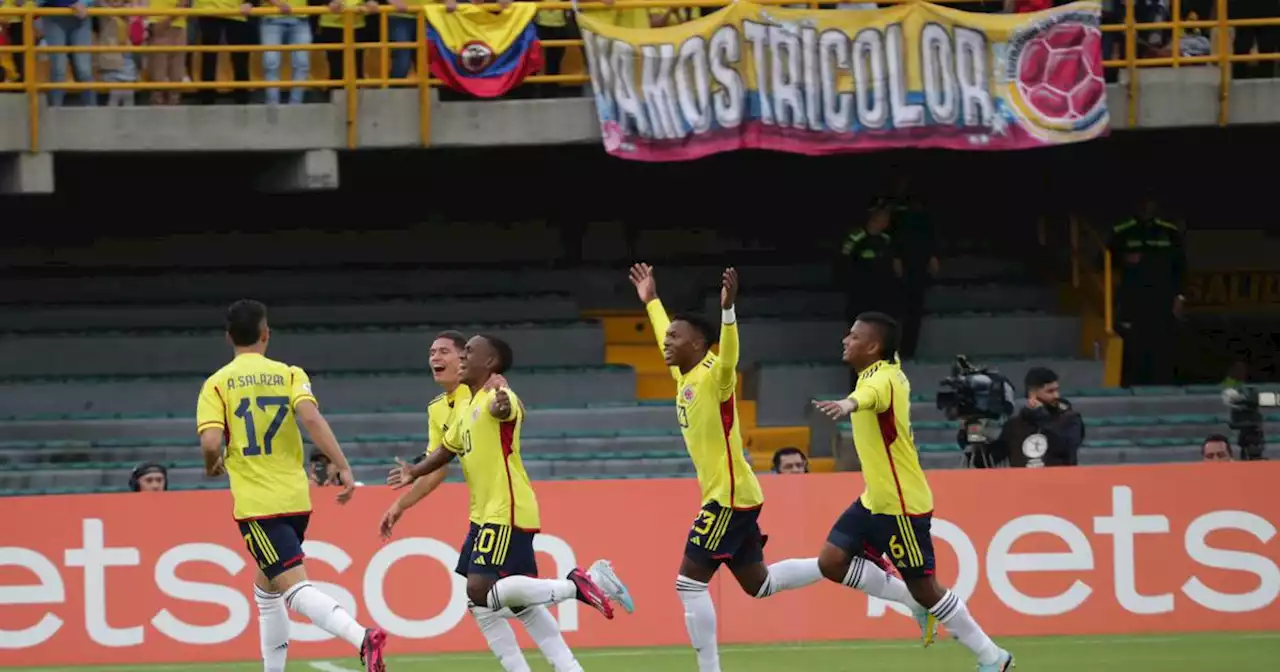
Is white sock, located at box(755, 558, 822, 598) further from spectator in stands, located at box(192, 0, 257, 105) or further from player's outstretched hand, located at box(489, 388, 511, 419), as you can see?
spectator in stands, located at box(192, 0, 257, 105)

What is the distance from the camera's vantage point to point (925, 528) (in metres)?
11.5

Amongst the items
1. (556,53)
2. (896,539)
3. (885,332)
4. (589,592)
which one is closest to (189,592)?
(589,592)

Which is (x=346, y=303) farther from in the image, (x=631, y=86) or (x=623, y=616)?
(x=623, y=616)

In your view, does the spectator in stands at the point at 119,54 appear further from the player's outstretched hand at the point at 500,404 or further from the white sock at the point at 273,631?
the player's outstretched hand at the point at 500,404

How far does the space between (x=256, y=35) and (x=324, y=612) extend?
34.7ft

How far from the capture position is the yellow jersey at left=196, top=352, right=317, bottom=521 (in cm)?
1085

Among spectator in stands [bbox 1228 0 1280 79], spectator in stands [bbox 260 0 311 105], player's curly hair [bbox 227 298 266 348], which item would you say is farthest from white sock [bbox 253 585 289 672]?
spectator in stands [bbox 1228 0 1280 79]

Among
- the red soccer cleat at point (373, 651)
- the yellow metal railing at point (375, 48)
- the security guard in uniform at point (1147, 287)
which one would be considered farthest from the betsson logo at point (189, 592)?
the security guard in uniform at point (1147, 287)

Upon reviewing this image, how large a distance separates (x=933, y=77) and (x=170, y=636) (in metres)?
8.78

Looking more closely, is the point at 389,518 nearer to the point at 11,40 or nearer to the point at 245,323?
the point at 245,323

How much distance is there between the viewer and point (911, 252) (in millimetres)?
20547

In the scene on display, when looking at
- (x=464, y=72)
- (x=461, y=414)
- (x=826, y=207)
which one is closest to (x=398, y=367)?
(x=464, y=72)

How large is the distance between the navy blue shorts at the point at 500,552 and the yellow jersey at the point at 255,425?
997 mm

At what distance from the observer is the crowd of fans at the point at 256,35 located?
1908 cm
